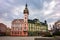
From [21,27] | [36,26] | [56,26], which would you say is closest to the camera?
[56,26]

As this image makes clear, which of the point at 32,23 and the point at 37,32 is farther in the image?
the point at 32,23

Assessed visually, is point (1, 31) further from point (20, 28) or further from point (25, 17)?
point (25, 17)

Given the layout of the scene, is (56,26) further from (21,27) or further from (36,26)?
(21,27)

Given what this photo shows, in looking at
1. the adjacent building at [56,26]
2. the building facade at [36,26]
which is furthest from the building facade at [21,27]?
the adjacent building at [56,26]

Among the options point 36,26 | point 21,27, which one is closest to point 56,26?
point 36,26

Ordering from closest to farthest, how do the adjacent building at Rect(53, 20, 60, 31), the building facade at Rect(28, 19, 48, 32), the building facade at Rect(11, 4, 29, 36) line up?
the adjacent building at Rect(53, 20, 60, 31), the building facade at Rect(11, 4, 29, 36), the building facade at Rect(28, 19, 48, 32)

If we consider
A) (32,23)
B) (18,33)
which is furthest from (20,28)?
(32,23)

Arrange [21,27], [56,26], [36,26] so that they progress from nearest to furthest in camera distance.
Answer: [56,26] → [21,27] → [36,26]

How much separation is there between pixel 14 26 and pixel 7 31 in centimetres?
231

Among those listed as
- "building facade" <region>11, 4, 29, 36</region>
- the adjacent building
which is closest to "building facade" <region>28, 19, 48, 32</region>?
"building facade" <region>11, 4, 29, 36</region>

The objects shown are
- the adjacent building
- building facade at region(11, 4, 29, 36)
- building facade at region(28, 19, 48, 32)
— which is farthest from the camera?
building facade at region(28, 19, 48, 32)

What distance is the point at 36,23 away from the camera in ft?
129

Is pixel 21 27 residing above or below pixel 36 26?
below

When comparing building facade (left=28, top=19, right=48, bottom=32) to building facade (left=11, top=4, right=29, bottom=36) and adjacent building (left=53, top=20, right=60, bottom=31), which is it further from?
adjacent building (left=53, top=20, right=60, bottom=31)
